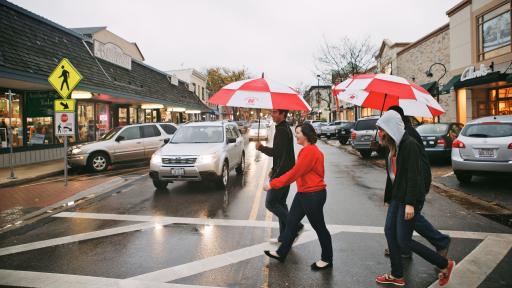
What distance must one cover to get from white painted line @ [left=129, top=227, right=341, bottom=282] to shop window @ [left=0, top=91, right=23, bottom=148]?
13.3m

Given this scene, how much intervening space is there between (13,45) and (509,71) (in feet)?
67.2

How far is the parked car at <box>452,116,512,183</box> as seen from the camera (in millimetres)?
8500

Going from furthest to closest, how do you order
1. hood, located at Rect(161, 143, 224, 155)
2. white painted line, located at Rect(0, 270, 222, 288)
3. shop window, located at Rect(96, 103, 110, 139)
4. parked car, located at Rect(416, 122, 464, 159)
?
shop window, located at Rect(96, 103, 110, 139), parked car, located at Rect(416, 122, 464, 159), hood, located at Rect(161, 143, 224, 155), white painted line, located at Rect(0, 270, 222, 288)

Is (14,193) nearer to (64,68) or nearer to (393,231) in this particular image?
(64,68)

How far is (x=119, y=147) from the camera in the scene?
46.9 ft

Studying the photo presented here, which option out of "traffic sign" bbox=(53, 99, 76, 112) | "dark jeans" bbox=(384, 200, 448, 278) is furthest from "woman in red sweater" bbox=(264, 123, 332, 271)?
"traffic sign" bbox=(53, 99, 76, 112)

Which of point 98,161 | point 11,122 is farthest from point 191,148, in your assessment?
point 11,122

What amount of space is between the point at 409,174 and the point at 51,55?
645 inches

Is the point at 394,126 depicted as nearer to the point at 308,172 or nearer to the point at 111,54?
the point at 308,172

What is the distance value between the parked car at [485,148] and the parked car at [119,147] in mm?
8844

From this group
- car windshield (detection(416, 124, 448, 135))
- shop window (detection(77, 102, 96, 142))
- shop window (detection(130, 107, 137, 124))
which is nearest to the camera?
car windshield (detection(416, 124, 448, 135))

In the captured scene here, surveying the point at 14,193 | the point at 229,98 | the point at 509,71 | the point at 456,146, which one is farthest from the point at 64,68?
the point at 509,71

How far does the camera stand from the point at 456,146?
933cm

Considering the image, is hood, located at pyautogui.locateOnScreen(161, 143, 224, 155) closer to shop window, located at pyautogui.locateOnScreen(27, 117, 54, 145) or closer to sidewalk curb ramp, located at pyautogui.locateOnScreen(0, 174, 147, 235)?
sidewalk curb ramp, located at pyautogui.locateOnScreen(0, 174, 147, 235)
